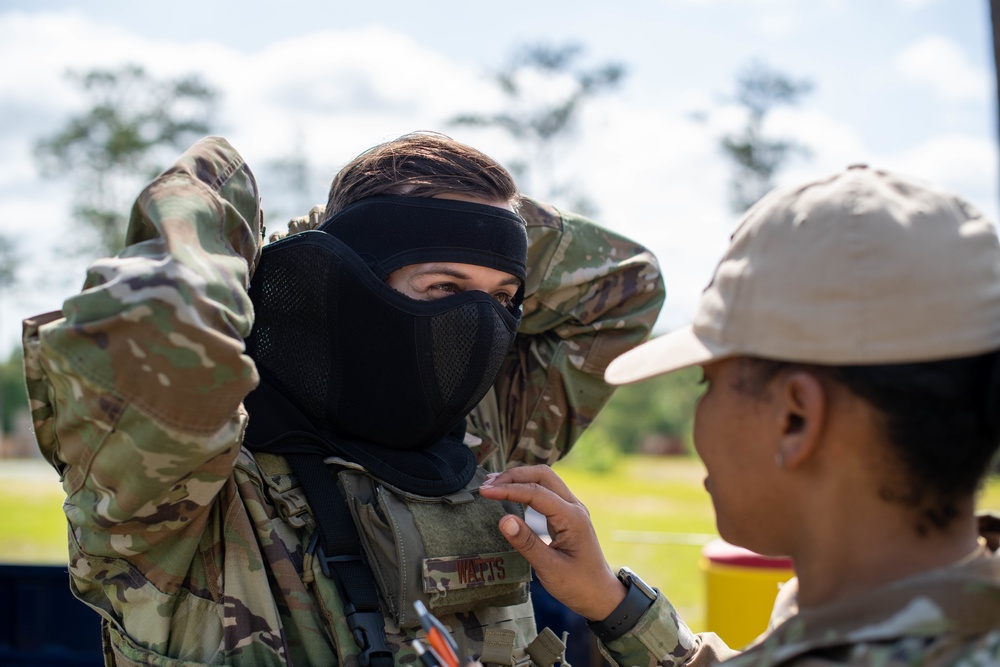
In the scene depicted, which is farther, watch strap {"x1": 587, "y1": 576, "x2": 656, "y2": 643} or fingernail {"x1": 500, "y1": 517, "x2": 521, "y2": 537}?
watch strap {"x1": 587, "y1": 576, "x2": 656, "y2": 643}

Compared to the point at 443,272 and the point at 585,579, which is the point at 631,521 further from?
the point at 443,272

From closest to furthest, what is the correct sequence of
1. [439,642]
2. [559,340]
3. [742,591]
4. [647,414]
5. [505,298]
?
[439,642] → [505,298] → [559,340] → [742,591] → [647,414]

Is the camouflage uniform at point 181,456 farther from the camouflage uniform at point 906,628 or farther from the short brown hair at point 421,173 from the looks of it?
the camouflage uniform at point 906,628

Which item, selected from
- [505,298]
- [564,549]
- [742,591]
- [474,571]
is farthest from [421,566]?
[742,591]

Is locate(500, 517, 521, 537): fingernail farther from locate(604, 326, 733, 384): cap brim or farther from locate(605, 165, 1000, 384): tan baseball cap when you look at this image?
locate(605, 165, 1000, 384): tan baseball cap

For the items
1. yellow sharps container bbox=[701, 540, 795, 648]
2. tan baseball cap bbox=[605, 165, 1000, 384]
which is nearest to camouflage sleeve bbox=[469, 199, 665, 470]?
tan baseball cap bbox=[605, 165, 1000, 384]

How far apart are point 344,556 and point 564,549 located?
55 cm

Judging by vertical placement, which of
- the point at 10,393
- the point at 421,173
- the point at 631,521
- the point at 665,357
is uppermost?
the point at 421,173

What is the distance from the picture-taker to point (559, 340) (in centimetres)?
319

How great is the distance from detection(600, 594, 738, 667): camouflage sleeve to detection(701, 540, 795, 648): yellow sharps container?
2691 mm

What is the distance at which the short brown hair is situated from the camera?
8.41ft

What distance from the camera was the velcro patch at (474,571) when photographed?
7.32 feet

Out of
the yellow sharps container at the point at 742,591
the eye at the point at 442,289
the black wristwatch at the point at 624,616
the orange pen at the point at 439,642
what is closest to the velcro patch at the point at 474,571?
the black wristwatch at the point at 624,616

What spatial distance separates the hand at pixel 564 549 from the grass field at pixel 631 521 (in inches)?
167
